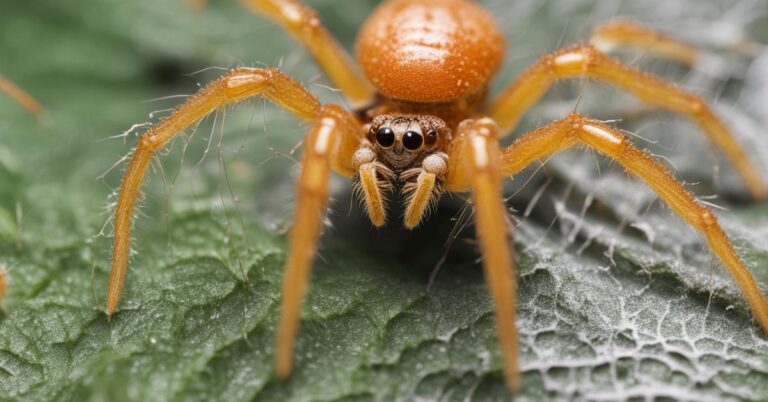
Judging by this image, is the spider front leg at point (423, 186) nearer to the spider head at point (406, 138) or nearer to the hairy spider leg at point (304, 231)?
the spider head at point (406, 138)

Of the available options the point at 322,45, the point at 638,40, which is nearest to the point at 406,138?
the point at 322,45

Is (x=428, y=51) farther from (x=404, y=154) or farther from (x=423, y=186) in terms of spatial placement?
(x=423, y=186)

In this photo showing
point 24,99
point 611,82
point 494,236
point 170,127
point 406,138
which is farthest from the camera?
point 24,99

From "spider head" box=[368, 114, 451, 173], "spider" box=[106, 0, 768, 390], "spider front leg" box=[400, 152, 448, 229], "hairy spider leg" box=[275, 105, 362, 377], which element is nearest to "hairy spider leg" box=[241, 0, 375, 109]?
"spider" box=[106, 0, 768, 390]

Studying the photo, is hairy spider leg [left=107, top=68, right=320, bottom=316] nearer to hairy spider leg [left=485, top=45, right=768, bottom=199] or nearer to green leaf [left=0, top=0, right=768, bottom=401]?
green leaf [left=0, top=0, right=768, bottom=401]

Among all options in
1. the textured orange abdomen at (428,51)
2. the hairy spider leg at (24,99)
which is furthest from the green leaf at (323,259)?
the textured orange abdomen at (428,51)

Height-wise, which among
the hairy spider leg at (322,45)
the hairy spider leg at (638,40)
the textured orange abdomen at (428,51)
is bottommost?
the textured orange abdomen at (428,51)
